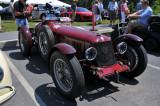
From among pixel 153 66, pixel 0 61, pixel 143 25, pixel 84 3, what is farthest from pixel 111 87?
pixel 84 3

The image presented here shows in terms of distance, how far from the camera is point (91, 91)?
4.89m

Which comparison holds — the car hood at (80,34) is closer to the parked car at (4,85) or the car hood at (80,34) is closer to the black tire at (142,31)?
the parked car at (4,85)

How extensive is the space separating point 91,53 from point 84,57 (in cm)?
33

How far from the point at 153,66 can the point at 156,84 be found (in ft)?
4.35

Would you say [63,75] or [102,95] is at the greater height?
[63,75]

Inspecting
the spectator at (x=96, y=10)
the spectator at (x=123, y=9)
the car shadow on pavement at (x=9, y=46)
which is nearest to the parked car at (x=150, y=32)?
the car shadow on pavement at (x=9, y=46)

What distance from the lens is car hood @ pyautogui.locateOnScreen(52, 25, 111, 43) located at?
16.0 feet

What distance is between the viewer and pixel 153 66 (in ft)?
21.5

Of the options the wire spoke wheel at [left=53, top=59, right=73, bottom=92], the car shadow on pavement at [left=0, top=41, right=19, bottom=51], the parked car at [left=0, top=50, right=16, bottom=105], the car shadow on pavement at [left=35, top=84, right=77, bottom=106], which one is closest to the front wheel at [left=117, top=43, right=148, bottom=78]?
the wire spoke wheel at [left=53, top=59, right=73, bottom=92]

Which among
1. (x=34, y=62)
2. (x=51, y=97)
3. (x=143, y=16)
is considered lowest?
(x=51, y=97)

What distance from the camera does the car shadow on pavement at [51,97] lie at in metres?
4.43

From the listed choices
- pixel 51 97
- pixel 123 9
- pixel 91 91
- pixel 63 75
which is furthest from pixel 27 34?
pixel 123 9

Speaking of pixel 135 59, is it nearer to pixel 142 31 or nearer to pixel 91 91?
pixel 91 91

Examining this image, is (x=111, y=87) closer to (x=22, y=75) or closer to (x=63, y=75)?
(x=63, y=75)
